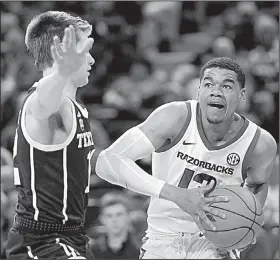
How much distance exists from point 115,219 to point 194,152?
2.35 meters

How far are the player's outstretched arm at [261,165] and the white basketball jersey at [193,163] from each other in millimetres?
52

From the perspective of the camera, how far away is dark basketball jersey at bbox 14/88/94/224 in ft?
11.1

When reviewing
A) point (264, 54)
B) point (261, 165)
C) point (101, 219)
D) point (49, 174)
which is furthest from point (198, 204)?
point (264, 54)

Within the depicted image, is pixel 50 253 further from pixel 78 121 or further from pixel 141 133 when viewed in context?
pixel 141 133

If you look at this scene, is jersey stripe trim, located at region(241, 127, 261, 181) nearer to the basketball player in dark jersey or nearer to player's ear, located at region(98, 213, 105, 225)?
the basketball player in dark jersey

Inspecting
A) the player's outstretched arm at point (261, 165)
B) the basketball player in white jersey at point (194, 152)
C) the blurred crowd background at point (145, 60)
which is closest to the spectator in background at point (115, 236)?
the blurred crowd background at point (145, 60)

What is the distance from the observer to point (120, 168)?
386cm

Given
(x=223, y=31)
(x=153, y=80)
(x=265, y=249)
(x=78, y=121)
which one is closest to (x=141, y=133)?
(x=78, y=121)

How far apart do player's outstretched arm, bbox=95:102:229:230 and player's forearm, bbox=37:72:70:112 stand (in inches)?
34.6

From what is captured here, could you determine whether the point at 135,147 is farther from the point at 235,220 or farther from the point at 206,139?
the point at 235,220

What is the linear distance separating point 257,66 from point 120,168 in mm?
4105

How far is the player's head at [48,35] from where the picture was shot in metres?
3.63

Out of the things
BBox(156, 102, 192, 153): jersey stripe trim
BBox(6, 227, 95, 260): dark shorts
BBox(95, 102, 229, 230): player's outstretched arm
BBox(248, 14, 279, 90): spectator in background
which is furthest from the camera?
BBox(248, 14, 279, 90): spectator in background

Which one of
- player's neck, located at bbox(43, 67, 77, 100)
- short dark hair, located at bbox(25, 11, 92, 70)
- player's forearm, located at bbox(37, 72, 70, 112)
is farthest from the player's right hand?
short dark hair, located at bbox(25, 11, 92, 70)
